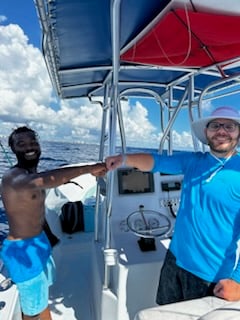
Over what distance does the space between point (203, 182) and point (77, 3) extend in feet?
3.43

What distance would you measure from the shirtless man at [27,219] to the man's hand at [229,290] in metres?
0.89

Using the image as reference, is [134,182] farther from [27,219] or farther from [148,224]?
[27,219]

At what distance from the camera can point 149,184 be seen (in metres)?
2.22

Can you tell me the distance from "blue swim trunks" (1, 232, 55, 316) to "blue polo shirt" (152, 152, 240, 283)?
33.0 inches

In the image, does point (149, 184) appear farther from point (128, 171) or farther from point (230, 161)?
point (230, 161)

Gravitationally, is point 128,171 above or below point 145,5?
below

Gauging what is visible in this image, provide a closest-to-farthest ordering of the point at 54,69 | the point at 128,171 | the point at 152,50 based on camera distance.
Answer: the point at 152,50 < the point at 54,69 < the point at 128,171

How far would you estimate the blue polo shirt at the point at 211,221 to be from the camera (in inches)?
47.9

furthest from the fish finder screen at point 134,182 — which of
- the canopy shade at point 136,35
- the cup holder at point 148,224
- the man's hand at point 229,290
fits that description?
the man's hand at point 229,290

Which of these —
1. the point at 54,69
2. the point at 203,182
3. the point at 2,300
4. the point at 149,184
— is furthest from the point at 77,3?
the point at 2,300

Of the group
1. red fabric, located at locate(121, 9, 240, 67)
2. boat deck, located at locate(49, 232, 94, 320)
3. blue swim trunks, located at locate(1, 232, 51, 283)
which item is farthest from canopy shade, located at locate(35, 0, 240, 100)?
boat deck, located at locate(49, 232, 94, 320)

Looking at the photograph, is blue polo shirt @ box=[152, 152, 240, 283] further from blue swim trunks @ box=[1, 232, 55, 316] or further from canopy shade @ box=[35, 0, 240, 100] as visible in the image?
blue swim trunks @ box=[1, 232, 55, 316]

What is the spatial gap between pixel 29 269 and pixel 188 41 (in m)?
1.72

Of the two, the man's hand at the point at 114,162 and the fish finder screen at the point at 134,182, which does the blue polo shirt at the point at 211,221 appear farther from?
the fish finder screen at the point at 134,182
